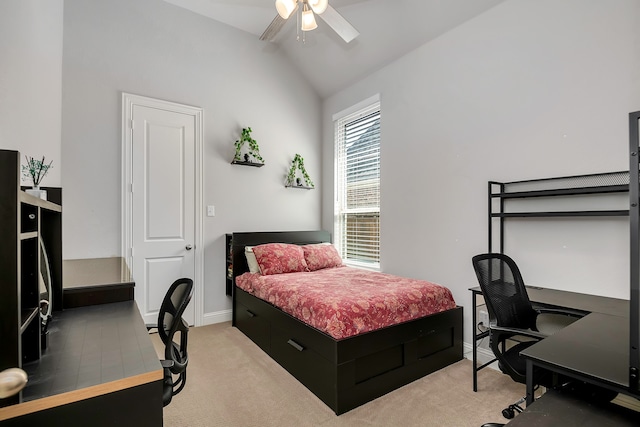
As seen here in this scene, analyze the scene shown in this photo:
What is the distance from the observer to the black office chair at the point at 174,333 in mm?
1360

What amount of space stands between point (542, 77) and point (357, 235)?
2473mm

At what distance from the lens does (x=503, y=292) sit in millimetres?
1935

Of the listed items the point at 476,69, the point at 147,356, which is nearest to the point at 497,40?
the point at 476,69

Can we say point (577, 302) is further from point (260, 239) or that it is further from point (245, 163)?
point (245, 163)

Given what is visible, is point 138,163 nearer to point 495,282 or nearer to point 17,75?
point 17,75

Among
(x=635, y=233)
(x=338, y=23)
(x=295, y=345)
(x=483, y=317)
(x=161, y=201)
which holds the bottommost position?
(x=295, y=345)

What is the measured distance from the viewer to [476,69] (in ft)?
8.88

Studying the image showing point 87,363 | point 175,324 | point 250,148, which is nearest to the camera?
point 87,363

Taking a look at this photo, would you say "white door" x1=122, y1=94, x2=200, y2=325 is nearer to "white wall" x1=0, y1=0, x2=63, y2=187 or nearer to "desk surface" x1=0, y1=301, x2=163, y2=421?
"white wall" x1=0, y1=0, x2=63, y2=187

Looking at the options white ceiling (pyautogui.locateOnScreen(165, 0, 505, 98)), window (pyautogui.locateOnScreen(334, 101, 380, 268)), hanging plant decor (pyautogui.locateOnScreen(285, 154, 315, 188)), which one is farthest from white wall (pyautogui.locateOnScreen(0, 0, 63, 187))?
→ window (pyautogui.locateOnScreen(334, 101, 380, 268))

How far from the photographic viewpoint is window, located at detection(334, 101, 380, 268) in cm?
379

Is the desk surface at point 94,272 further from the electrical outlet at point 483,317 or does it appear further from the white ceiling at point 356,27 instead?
the white ceiling at point 356,27

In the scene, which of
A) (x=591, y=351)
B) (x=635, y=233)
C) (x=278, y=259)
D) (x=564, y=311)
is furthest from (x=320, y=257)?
(x=635, y=233)

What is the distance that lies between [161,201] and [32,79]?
5.08 ft
